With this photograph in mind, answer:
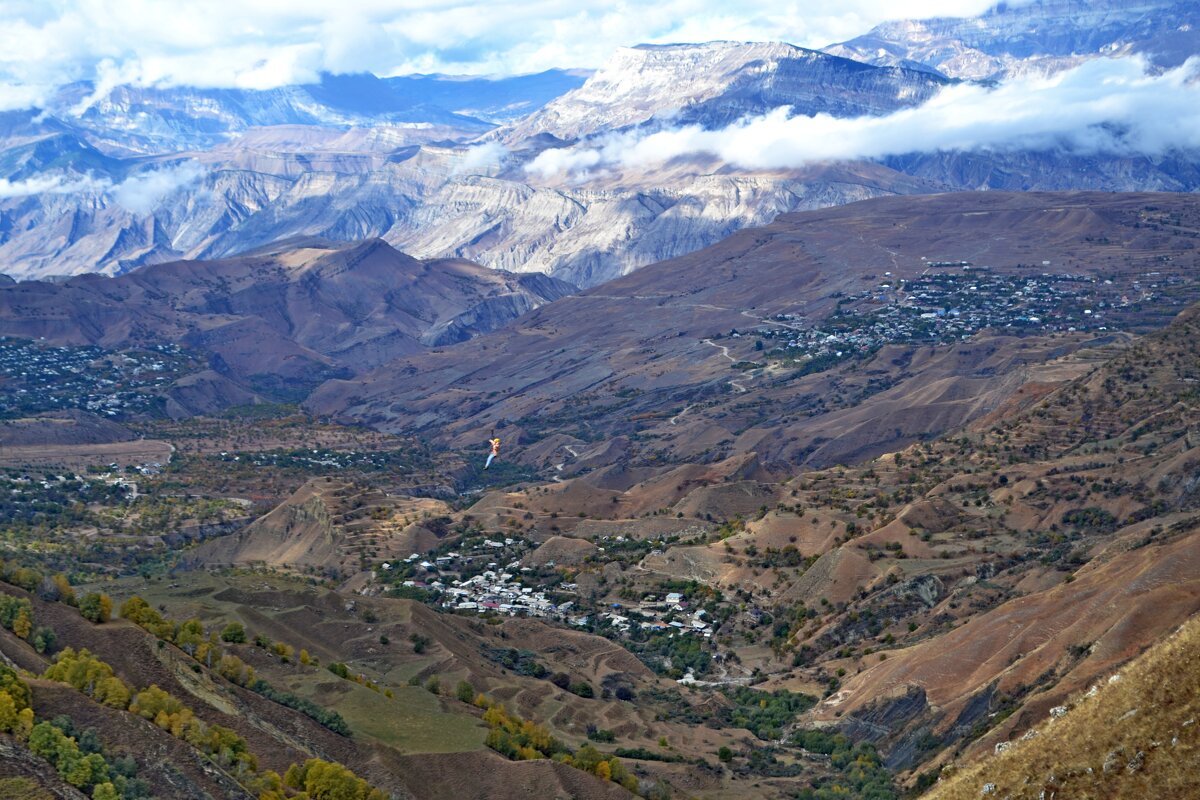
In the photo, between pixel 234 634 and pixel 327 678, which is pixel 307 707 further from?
pixel 234 634

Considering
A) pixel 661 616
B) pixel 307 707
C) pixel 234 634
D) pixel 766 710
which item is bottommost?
pixel 661 616

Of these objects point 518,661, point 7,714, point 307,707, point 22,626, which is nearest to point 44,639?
point 22,626

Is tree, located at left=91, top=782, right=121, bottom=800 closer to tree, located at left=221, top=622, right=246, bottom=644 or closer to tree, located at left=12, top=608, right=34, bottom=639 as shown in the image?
tree, located at left=12, top=608, right=34, bottom=639

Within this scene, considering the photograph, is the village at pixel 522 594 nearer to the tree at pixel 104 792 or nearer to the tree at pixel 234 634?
the tree at pixel 234 634

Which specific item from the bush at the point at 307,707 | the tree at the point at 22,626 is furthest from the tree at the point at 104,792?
the bush at the point at 307,707

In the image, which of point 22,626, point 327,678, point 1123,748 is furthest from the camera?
point 327,678

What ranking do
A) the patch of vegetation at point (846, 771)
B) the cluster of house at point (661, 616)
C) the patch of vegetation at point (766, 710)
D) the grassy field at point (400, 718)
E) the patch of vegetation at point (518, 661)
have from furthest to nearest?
the cluster of house at point (661, 616), the patch of vegetation at point (518, 661), the patch of vegetation at point (766, 710), the patch of vegetation at point (846, 771), the grassy field at point (400, 718)
